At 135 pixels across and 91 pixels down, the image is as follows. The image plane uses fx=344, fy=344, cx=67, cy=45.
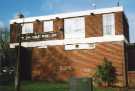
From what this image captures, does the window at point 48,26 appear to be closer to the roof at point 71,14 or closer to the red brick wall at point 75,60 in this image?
the roof at point 71,14

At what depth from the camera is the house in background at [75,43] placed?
37.8 m

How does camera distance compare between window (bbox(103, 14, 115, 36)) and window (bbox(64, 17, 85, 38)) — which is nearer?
window (bbox(103, 14, 115, 36))

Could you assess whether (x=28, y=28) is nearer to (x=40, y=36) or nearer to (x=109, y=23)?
(x=40, y=36)

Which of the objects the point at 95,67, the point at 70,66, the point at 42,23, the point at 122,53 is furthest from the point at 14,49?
the point at 122,53

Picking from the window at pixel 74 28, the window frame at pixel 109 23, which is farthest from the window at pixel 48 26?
the window frame at pixel 109 23

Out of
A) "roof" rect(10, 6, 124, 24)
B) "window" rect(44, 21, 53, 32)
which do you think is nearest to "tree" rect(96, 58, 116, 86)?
"roof" rect(10, 6, 124, 24)

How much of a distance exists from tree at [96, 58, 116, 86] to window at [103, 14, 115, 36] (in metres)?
3.47

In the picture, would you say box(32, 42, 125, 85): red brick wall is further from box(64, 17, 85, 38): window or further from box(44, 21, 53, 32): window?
box(44, 21, 53, 32): window

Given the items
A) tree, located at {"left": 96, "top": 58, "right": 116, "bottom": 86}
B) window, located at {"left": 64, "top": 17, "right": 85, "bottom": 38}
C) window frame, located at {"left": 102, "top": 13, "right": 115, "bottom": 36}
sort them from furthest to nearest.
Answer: window, located at {"left": 64, "top": 17, "right": 85, "bottom": 38} → window frame, located at {"left": 102, "top": 13, "right": 115, "bottom": 36} → tree, located at {"left": 96, "top": 58, "right": 116, "bottom": 86}

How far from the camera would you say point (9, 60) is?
47.2 m

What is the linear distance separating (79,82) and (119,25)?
22818 millimetres

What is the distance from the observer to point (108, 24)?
38.8 metres

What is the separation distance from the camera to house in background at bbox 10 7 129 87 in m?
37.8

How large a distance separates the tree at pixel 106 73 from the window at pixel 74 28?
516 cm
